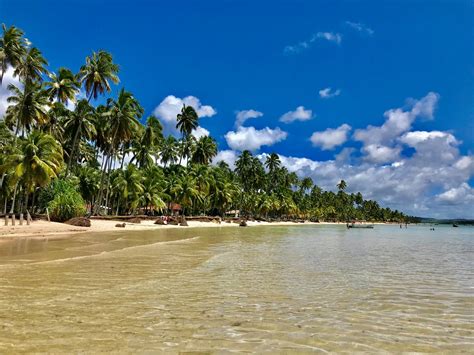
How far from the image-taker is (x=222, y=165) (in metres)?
123

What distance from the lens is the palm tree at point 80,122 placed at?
5109cm

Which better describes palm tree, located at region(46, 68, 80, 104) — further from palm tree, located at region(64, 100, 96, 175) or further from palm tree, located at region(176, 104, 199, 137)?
palm tree, located at region(176, 104, 199, 137)

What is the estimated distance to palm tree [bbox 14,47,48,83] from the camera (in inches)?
1619

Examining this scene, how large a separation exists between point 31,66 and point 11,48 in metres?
3.03

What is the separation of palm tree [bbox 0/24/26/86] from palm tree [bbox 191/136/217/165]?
4723cm

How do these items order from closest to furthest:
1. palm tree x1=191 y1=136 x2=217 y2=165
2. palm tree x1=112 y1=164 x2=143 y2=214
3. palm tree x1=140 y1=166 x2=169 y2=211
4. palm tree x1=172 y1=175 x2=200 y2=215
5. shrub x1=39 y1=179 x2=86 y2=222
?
shrub x1=39 y1=179 x2=86 y2=222
palm tree x1=112 y1=164 x2=143 y2=214
palm tree x1=140 y1=166 x2=169 y2=211
palm tree x1=172 y1=175 x2=200 y2=215
palm tree x1=191 y1=136 x2=217 y2=165

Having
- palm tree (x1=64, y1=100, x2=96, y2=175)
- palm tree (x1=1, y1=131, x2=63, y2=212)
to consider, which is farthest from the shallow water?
palm tree (x1=64, y1=100, x2=96, y2=175)

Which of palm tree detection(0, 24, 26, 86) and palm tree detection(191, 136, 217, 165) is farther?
palm tree detection(191, 136, 217, 165)

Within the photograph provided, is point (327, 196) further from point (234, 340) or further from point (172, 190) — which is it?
point (234, 340)

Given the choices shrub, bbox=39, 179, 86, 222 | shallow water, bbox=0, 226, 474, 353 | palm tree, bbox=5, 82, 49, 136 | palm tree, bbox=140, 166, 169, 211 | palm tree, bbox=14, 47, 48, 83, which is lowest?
shallow water, bbox=0, 226, 474, 353

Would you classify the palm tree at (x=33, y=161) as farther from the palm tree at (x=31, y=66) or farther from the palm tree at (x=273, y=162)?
the palm tree at (x=273, y=162)

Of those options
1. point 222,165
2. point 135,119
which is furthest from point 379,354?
point 222,165

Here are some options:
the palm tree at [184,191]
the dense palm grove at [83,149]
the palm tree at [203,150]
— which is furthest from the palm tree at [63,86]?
the palm tree at [203,150]

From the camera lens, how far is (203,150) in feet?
279
